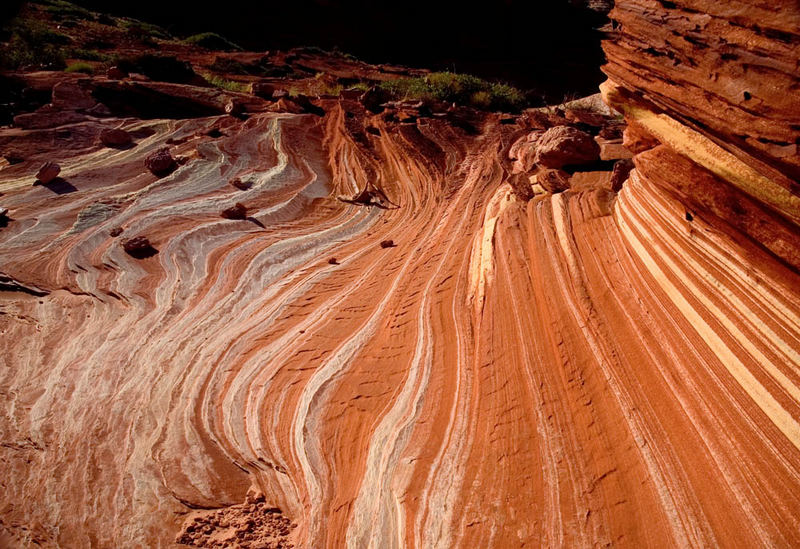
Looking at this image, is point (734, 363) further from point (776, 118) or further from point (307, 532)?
point (307, 532)

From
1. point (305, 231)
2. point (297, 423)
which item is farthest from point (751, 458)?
point (305, 231)

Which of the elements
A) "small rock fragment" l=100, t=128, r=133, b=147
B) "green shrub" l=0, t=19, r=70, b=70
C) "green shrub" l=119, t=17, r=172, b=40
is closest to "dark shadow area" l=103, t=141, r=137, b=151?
"small rock fragment" l=100, t=128, r=133, b=147

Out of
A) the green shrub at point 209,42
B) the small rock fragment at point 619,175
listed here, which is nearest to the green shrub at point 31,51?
the green shrub at point 209,42

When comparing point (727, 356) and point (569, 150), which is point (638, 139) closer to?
point (727, 356)

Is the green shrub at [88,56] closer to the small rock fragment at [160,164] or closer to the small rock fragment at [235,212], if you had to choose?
the small rock fragment at [160,164]

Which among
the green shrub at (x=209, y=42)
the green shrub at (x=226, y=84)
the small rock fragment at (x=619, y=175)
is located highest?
the small rock fragment at (x=619, y=175)

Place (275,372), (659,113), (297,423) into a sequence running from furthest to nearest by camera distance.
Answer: (275,372) < (297,423) < (659,113)

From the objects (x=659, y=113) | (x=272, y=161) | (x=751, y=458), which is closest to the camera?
(x=751, y=458)
